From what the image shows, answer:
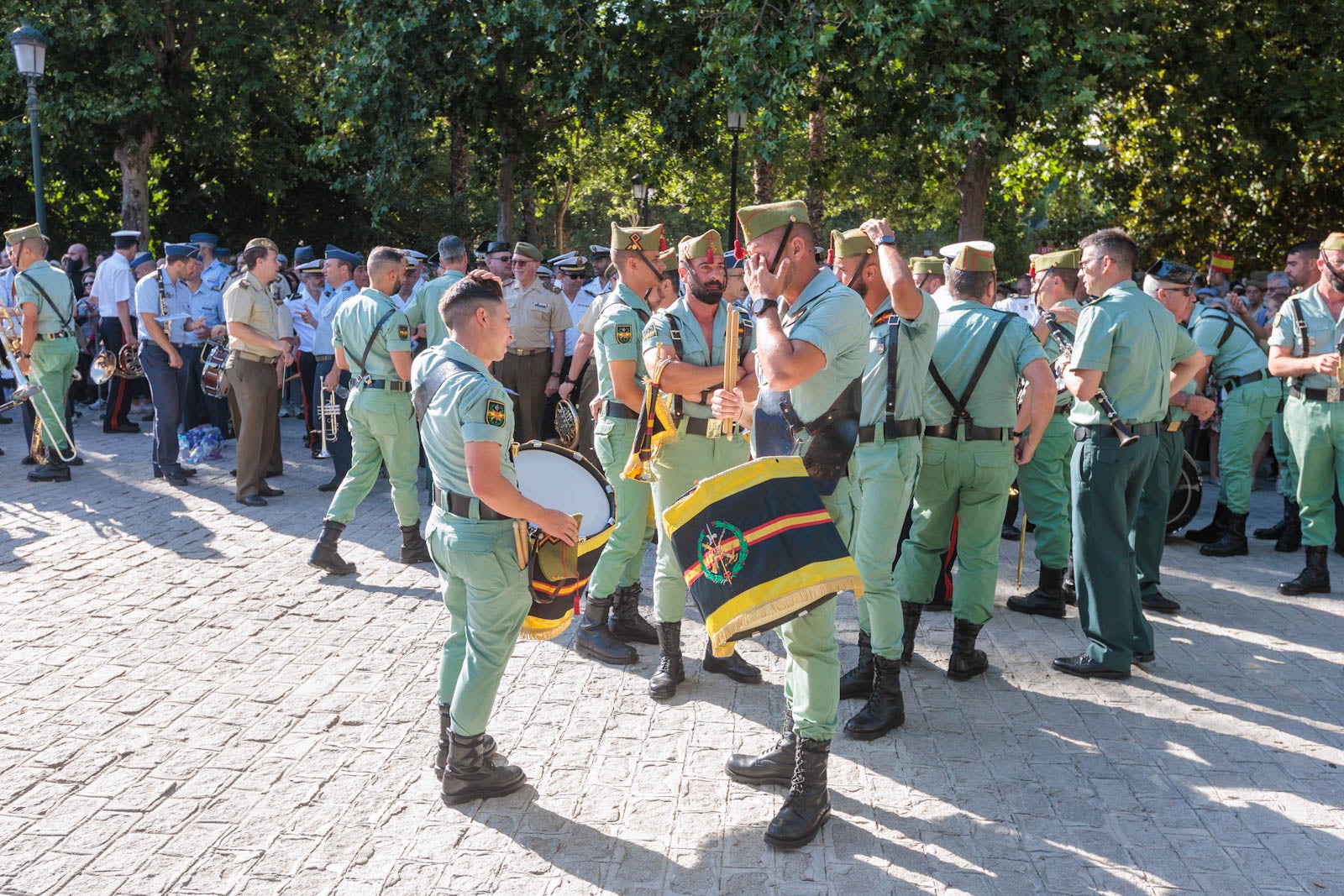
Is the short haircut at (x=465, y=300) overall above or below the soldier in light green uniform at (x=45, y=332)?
above

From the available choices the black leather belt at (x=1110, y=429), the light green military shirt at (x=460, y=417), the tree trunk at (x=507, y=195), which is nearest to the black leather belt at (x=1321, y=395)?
the black leather belt at (x=1110, y=429)

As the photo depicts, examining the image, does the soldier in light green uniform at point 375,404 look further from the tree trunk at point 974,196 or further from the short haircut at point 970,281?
the tree trunk at point 974,196

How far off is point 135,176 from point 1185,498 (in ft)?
74.4

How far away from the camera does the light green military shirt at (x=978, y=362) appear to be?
19.1ft

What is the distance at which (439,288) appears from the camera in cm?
905

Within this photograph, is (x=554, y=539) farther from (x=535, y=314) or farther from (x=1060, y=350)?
(x=535, y=314)

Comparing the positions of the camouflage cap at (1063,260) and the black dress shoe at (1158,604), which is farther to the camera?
the black dress shoe at (1158,604)

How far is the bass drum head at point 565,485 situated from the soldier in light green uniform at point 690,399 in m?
0.74

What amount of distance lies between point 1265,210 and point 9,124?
2526cm

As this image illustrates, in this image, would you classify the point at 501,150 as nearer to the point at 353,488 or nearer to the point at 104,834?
the point at 353,488

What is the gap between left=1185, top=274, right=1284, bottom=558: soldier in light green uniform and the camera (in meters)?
9.02

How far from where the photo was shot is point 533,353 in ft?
35.4

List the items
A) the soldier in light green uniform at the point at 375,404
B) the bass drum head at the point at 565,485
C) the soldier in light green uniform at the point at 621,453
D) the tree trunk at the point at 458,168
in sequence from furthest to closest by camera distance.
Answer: the tree trunk at the point at 458,168 < the soldier in light green uniform at the point at 375,404 < the soldier in light green uniform at the point at 621,453 < the bass drum head at the point at 565,485

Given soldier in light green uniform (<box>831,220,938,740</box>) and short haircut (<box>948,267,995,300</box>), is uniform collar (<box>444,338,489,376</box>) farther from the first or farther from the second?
short haircut (<box>948,267,995,300</box>)
